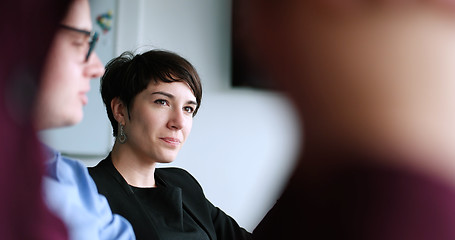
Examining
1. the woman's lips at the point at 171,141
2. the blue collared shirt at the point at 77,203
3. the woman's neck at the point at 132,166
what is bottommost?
the woman's neck at the point at 132,166

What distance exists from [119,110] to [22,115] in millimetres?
650

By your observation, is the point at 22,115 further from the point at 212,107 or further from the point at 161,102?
the point at 212,107

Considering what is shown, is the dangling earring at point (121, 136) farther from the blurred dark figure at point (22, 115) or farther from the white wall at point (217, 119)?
the white wall at point (217, 119)

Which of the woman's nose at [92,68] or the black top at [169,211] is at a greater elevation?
the woman's nose at [92,68]

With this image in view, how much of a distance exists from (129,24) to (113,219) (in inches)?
53.7

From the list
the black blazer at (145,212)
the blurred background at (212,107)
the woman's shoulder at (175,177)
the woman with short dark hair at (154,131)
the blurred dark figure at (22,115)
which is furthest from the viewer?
the blurred background at (212,107)

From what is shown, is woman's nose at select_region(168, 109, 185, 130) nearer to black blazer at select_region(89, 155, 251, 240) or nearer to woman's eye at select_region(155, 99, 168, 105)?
woman's eye at select_region(155, 99, 168, 105)

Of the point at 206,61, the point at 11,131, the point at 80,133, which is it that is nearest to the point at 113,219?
the point at 11,131

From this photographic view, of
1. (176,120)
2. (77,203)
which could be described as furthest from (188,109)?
(77,203)

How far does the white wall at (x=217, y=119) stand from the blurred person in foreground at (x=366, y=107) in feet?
4.42

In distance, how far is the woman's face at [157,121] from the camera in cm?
81

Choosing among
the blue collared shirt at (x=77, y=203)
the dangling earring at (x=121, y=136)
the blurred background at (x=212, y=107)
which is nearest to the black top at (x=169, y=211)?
the dangling earring at (x=121, y=136)

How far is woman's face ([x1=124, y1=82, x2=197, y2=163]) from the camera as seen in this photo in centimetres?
81

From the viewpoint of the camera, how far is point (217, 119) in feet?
5.32
